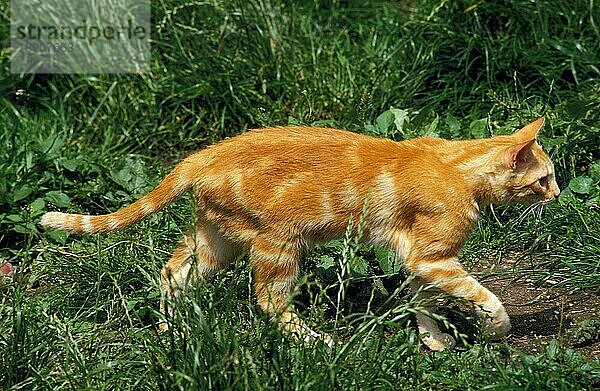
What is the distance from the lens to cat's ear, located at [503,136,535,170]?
4145 mm

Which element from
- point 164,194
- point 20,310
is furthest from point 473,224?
point 20,310

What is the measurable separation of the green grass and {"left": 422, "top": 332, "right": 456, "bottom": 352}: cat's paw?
0.12 m

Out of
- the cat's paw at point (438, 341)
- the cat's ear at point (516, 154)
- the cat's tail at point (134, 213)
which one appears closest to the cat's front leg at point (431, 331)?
the cat's paw at point (438, 341)

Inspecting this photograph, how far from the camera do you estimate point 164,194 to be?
14.3 feet

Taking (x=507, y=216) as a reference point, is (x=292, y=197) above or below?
above

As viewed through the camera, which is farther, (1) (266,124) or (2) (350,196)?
(1) (266,124)

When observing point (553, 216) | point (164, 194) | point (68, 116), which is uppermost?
point (164, 194)

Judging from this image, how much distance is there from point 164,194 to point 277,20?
2.47m

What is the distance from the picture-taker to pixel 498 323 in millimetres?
4125

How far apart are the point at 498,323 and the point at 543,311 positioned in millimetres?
521

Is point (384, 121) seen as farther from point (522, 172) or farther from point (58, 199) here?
point (58, 199)

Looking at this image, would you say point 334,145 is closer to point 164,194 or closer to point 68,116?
point 164,194

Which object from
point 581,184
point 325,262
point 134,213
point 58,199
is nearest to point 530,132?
point 581,184

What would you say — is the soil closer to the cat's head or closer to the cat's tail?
the cat's head
